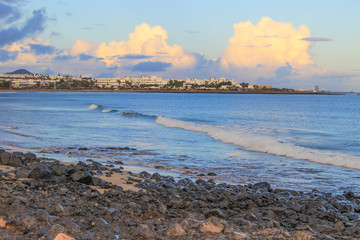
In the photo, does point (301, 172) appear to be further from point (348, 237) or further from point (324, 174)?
point (348, 237)

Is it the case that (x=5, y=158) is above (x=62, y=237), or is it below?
below

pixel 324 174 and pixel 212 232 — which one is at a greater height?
pixel 212 232

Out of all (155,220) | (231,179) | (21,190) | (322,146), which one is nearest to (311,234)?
(155,220)

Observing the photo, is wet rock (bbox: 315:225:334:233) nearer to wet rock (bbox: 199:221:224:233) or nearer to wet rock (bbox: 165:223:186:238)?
wet rock (bbox: 199:221:224:233)

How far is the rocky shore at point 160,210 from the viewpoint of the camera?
508 cm

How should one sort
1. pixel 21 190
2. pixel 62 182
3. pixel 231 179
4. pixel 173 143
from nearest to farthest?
pixel 21 190
pixel 62 182
pixel 231 179
pixel 173 143

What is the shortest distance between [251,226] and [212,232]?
81 centimetres

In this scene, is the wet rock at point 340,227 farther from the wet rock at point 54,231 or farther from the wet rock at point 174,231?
the wet rock at point 54,231

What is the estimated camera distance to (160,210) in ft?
21.2

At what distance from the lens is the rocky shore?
16.7 feet

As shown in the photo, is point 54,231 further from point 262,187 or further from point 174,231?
point 262,187

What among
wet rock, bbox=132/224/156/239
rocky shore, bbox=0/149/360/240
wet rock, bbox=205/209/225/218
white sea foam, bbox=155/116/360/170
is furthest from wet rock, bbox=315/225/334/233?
white sea foam, bbox=155/116/360/170

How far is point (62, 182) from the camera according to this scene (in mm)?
8383

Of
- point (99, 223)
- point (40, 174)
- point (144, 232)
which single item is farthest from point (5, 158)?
point (144, 232)
